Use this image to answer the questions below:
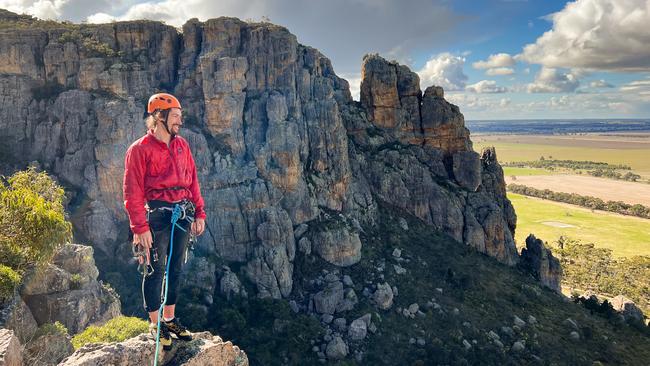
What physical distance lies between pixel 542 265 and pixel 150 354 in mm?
73653

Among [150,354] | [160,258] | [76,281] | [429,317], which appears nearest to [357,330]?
[429,317]

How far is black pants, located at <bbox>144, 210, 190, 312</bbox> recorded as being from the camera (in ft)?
35.1

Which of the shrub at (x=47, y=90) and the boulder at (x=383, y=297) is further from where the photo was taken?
the shrub at (x=47, y=90)

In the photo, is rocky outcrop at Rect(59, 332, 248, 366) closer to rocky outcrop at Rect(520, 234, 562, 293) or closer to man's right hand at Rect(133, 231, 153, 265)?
man's right hand at Rect(133, 231, 153, 265)

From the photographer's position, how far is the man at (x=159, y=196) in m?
10.1

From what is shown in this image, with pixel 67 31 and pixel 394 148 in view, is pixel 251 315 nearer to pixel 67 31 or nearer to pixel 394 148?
pixel 394 148

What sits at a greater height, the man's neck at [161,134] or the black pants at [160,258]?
the man's neck at [161,134]

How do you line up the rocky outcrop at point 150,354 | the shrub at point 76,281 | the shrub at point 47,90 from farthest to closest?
1. the shrub at point 47,90
2. the shrub at point 76,281
3. the rocky outcrop at point 150,354

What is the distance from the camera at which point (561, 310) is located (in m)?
57.5

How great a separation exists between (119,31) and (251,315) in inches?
1798

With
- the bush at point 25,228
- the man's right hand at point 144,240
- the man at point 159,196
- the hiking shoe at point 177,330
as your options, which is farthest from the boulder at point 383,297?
the man's right hand at point 144,240

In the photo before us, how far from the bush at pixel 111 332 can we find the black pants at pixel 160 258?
372 inches

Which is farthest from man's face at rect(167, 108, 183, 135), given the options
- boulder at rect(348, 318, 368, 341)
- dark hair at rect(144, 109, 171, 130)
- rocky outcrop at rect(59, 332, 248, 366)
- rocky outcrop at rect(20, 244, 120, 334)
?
boulder at rect(348, 318, 368, 341)

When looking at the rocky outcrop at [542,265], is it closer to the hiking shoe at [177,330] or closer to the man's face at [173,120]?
the hiking shoe at [177,330]
